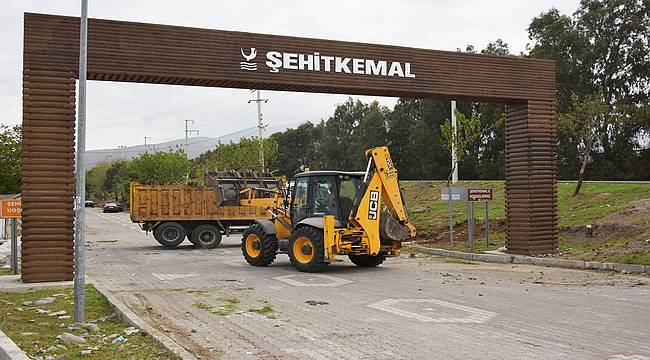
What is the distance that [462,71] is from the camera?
17.9 metres

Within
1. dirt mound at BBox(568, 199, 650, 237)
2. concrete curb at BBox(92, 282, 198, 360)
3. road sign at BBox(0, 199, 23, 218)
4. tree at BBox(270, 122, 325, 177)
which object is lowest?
concrete curb at BBox(92, 282, 198, 360)

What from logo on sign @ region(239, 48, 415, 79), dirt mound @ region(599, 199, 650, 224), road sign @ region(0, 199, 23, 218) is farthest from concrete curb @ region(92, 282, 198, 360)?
dirt mound @ region(599, 199, 650, 224)

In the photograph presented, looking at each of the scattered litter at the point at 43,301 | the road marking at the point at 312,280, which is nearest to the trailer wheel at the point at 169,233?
the road marking at the point at 312,280

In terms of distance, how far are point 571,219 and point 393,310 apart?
1387 centimetres

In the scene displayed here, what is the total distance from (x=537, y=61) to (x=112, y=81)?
36.2ft

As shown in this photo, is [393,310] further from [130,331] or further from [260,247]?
[260,247]

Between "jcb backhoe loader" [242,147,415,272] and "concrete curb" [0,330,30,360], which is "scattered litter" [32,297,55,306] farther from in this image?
"jcb backhoe loader" [242,147,415,272]

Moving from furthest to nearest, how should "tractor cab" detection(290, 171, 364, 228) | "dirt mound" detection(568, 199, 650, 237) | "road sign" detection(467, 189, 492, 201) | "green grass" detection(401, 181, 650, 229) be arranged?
"green grass" detection(401, 181, 650, 229)
"road sign" detection(467, 189, 492, 201)
"dirt mound" detection(568, 199, 650, 237)
"tractor cab" detection(290, 171, 364, 228)

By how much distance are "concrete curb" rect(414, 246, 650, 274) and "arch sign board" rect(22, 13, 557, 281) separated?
609 millimetres

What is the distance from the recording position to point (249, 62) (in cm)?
1575

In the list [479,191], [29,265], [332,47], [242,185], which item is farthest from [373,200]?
[242,185]

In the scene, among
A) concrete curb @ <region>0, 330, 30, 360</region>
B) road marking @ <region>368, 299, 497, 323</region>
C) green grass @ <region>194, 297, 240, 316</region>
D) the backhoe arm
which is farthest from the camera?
the backhoe arm

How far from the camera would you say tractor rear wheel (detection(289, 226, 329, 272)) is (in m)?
15.4

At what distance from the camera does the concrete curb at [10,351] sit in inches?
276
